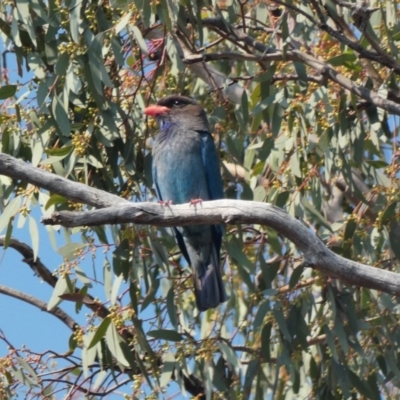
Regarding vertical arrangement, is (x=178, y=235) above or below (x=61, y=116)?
above

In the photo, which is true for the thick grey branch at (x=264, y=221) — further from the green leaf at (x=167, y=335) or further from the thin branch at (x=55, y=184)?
the green leaf at (x=167, y=335)

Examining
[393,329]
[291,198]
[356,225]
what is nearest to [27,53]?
[291,198]

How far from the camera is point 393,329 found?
4.94 metres

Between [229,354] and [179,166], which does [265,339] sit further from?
[179,166]

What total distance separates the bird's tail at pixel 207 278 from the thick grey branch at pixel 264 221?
119cm

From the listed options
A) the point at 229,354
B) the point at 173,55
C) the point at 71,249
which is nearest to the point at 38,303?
the point at 71,249

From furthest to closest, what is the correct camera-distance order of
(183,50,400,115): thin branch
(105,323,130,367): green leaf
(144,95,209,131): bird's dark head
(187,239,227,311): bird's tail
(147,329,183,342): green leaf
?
(144,95,209,131): bird's dark head → (187,239,227,311): bird's tail → (183,50,400,115): thin branch → (147,329,183,342): green leaf → (105,323,130,367): green leaf

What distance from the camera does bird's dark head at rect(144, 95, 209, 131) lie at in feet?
18.1

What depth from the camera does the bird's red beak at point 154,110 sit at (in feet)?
16.8

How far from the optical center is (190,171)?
5570 millimetres

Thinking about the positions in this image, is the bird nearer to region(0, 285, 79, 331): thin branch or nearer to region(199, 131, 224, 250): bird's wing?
region(199, 131, 224, 250): bird's wing

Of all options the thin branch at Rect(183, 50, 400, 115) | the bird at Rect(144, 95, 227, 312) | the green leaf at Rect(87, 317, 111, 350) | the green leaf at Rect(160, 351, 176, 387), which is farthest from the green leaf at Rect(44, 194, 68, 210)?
the thin branch at Rect(183, 50, 400, 115)

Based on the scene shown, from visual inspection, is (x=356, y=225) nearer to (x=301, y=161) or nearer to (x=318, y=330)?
(x=301, y=161)

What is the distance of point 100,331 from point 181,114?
1479 millimetres
